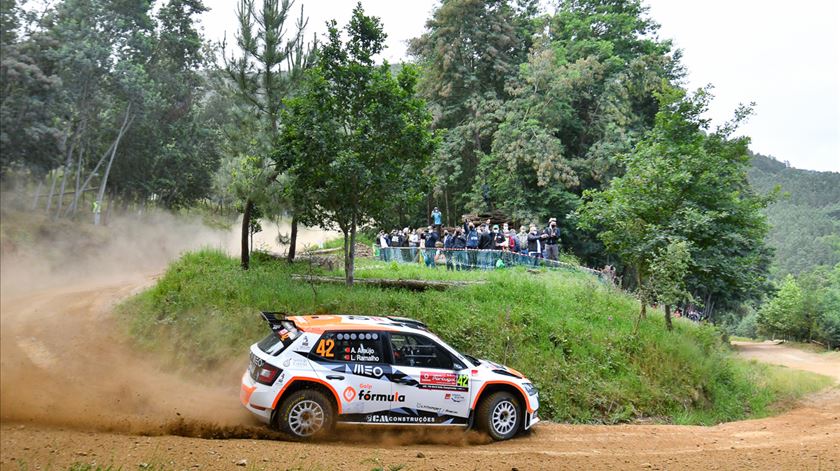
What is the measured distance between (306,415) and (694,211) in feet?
44.9

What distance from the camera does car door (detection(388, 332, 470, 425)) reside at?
8.57 m

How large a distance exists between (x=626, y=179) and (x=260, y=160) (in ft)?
39.5

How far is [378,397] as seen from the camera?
8422 mm

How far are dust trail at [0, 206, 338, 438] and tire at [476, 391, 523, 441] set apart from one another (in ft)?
11.2

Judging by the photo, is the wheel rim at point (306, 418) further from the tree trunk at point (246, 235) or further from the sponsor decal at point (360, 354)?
the tree trunk at point (246, 235)

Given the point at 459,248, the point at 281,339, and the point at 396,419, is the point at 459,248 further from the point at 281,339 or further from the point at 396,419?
the point at 281,339

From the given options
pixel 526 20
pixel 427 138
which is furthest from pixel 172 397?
pixel 526 20

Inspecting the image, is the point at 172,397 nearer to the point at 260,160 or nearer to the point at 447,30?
the point at 260,160

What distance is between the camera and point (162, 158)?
880 inches

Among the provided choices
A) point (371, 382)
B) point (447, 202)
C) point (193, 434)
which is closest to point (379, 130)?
point (371, 382)

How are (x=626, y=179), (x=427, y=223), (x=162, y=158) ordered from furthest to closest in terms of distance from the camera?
(x=427, y=223)
(x=162, y=158)
(x=626, y=179)

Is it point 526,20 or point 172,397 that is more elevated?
point 526,20

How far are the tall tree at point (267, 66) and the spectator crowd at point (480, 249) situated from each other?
7377 mm

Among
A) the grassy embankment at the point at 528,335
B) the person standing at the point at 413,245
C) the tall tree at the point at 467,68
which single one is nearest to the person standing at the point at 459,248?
the person standing at the point at 413,245
